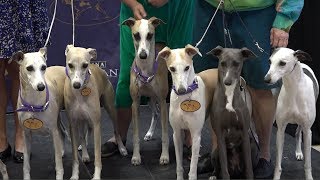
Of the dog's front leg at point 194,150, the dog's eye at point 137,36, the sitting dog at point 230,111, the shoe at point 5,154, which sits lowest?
the shoe at point 5,154

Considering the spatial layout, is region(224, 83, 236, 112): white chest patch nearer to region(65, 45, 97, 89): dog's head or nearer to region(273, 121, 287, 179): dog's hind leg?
region(273, 121, 287, 179): dog's hind leg

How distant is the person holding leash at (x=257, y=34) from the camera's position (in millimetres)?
3129

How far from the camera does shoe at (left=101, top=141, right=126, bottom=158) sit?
12.5 feet

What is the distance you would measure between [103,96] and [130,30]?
1.63 feet

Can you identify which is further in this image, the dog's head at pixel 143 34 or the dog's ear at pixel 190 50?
the dog's head at pixel 143 34

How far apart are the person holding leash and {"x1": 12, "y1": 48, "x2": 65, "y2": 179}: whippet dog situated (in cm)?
99

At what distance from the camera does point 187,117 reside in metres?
3.01

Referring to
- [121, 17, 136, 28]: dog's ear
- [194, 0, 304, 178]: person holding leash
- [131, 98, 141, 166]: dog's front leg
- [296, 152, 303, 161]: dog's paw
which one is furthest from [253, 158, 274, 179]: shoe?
[121, 17, 136, 28]: dog's ear

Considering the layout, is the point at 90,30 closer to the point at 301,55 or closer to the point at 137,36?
the point at 137,36

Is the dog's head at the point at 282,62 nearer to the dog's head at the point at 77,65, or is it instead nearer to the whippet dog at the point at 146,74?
the whippet dog at the point at 146,74

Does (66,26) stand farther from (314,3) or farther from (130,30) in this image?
(314,3)

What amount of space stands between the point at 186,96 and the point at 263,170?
0.76 m

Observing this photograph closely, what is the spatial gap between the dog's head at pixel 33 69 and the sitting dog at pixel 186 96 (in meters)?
0.68

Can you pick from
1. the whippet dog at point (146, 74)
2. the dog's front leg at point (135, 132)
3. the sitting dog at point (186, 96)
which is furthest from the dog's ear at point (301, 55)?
the dog's front leg at point (135, 132)
